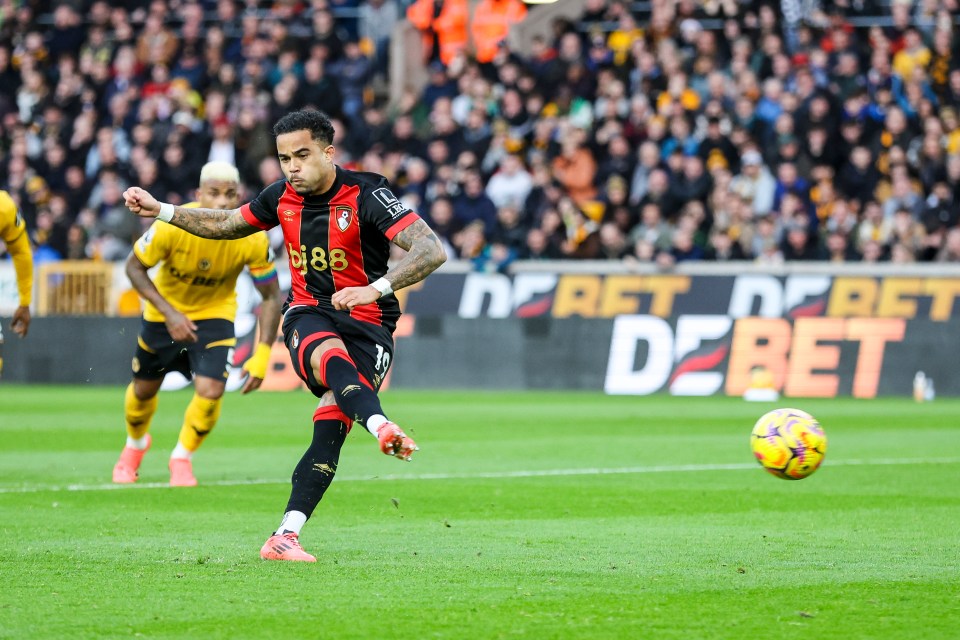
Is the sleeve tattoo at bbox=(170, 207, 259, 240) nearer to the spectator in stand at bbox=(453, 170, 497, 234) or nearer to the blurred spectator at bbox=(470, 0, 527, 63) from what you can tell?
the spectator in stand at bbox=(453, 170, 497, 234)

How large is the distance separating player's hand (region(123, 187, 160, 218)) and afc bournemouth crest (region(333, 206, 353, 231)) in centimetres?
90

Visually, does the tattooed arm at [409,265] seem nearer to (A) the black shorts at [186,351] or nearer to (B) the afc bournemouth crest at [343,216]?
(B) the afc bournemouth crest at [343,216]

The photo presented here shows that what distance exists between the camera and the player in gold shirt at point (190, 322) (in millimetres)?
10820

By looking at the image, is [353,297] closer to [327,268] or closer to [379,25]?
[327,268]

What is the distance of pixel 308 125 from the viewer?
7.36 meters

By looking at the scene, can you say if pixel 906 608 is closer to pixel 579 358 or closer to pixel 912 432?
pixel 912 432

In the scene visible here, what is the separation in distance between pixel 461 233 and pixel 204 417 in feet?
41.9

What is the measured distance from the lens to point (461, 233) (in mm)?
23406

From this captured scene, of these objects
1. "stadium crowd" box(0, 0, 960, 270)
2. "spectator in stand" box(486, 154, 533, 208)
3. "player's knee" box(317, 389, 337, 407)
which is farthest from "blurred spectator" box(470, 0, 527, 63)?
"player's knee" box(317, 389, 337, 407)

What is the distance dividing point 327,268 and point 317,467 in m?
0.94

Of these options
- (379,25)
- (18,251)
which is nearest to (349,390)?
(18,251)

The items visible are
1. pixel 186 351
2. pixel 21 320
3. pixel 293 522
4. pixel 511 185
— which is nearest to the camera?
pixel 293 522

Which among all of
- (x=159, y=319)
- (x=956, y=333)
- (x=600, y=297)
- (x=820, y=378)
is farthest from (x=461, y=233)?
(x=159, y=319)

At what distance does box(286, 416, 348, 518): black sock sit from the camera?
289 inches
